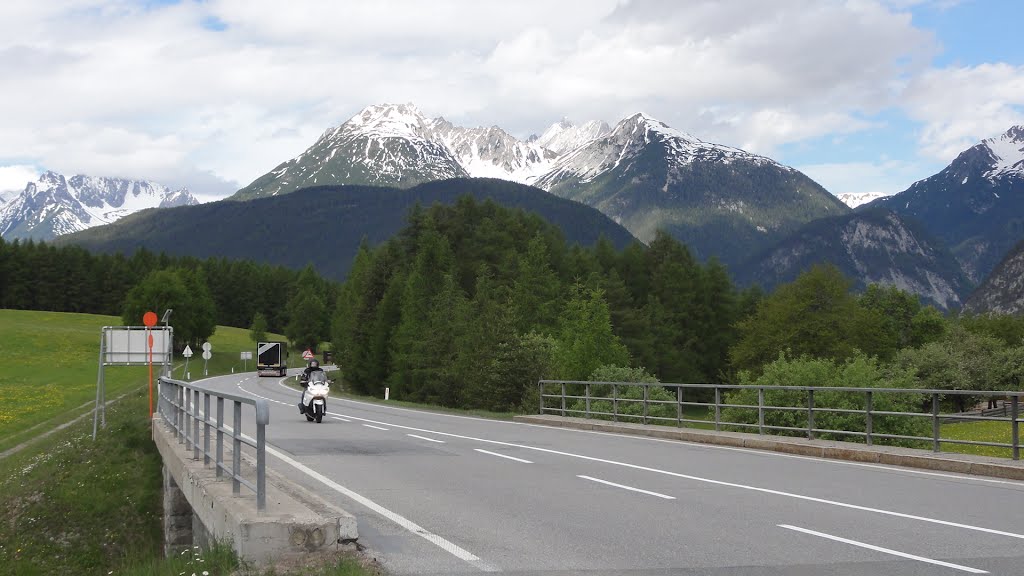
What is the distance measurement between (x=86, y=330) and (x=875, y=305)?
284 ft

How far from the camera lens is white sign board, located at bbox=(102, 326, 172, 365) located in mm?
30703

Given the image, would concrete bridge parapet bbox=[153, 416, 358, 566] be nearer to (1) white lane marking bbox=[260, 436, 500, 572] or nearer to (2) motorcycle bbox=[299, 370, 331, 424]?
(1) white lane marking bbox=[260, 436, 500, 572]

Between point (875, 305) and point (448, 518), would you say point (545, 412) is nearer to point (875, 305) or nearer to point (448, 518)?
point (448, 518)

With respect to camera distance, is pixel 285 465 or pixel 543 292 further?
pixel 543 292

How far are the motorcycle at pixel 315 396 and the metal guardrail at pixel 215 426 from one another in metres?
4.43

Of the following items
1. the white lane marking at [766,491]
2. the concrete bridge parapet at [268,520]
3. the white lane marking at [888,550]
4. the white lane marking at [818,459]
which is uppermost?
the concrete bridge parapet at [268,520]

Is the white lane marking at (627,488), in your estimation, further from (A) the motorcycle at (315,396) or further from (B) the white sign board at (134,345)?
(B) the white sign board at (134,345)

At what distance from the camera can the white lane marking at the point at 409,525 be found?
7.91m

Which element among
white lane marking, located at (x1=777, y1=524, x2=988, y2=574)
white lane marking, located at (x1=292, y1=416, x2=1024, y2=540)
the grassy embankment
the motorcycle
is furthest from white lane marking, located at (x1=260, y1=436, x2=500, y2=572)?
the motorcycle

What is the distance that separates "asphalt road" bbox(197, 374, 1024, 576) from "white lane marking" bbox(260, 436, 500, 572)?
0.09ft

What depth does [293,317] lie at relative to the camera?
142 metres

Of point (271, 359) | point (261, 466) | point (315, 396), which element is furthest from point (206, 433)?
point (271, 359)

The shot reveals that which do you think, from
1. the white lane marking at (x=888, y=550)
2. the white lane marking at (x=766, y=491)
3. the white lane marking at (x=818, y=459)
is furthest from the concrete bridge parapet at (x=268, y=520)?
the white lane marking at (x=818, y=459)

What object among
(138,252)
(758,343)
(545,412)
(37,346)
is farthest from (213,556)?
(138,252)
